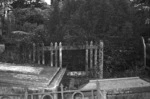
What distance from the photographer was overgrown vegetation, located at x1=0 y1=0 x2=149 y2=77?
7.80 meters

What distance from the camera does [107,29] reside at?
7.96 metres

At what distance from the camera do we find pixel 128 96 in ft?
12.1

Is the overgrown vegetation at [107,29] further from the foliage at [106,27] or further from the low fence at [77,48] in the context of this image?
the low fence at [77,48]

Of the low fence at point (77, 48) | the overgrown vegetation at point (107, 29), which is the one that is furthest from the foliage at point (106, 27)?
the low fence at point (77, 48)

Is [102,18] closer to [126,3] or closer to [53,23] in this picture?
[126,3]

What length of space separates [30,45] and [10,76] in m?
4.47

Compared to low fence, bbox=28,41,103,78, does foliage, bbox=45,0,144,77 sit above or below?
above

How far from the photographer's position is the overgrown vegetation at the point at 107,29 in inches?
307

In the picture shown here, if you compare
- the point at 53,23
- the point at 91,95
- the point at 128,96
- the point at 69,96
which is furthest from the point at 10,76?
the point at 53,23

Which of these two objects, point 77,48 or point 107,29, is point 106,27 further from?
point 77,48

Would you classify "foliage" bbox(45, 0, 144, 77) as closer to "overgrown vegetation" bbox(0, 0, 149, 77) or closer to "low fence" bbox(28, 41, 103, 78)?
"overgrown vegetation" bbox(0, 0, 149, 77)

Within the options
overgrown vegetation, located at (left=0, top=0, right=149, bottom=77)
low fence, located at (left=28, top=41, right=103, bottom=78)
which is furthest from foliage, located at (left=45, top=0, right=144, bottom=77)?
low fence, located at (left=28, top=41, right=103, bottom=78)

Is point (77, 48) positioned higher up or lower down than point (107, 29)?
lower down

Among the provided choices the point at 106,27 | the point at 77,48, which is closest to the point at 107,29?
the point at 106,27
